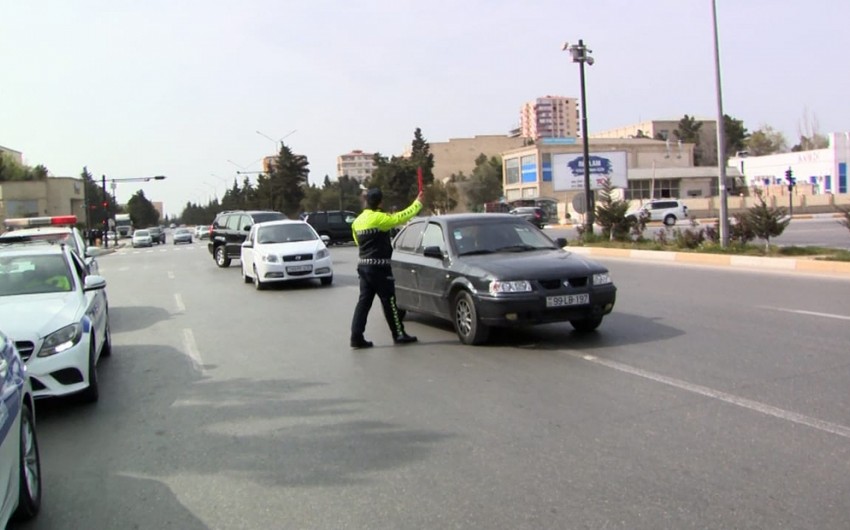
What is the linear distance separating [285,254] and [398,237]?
621 cm

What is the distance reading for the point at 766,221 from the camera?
60.0 ft

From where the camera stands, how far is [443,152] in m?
135

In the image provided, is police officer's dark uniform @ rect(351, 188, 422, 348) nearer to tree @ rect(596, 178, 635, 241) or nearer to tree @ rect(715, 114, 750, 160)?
tree @ rect(596, 178, 635, 241)

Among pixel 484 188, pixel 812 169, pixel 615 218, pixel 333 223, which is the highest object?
pixel 484 188

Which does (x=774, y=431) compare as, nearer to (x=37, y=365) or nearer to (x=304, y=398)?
(x=304, y=398)

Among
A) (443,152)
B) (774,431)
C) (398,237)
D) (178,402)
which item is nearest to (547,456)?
(774,431)

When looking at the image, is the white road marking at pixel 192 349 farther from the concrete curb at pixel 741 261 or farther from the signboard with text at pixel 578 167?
the signboard with text at pixel 578 167

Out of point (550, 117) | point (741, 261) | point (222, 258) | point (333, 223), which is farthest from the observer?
point (550, 117)

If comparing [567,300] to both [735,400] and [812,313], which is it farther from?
[812,313]

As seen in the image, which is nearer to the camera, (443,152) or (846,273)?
(846,273)

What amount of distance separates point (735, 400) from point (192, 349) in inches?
251

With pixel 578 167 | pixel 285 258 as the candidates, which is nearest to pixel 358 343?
pixel 285 258

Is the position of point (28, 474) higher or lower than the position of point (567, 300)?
lower

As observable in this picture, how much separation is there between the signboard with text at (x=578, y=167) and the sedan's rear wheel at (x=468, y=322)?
193ft
